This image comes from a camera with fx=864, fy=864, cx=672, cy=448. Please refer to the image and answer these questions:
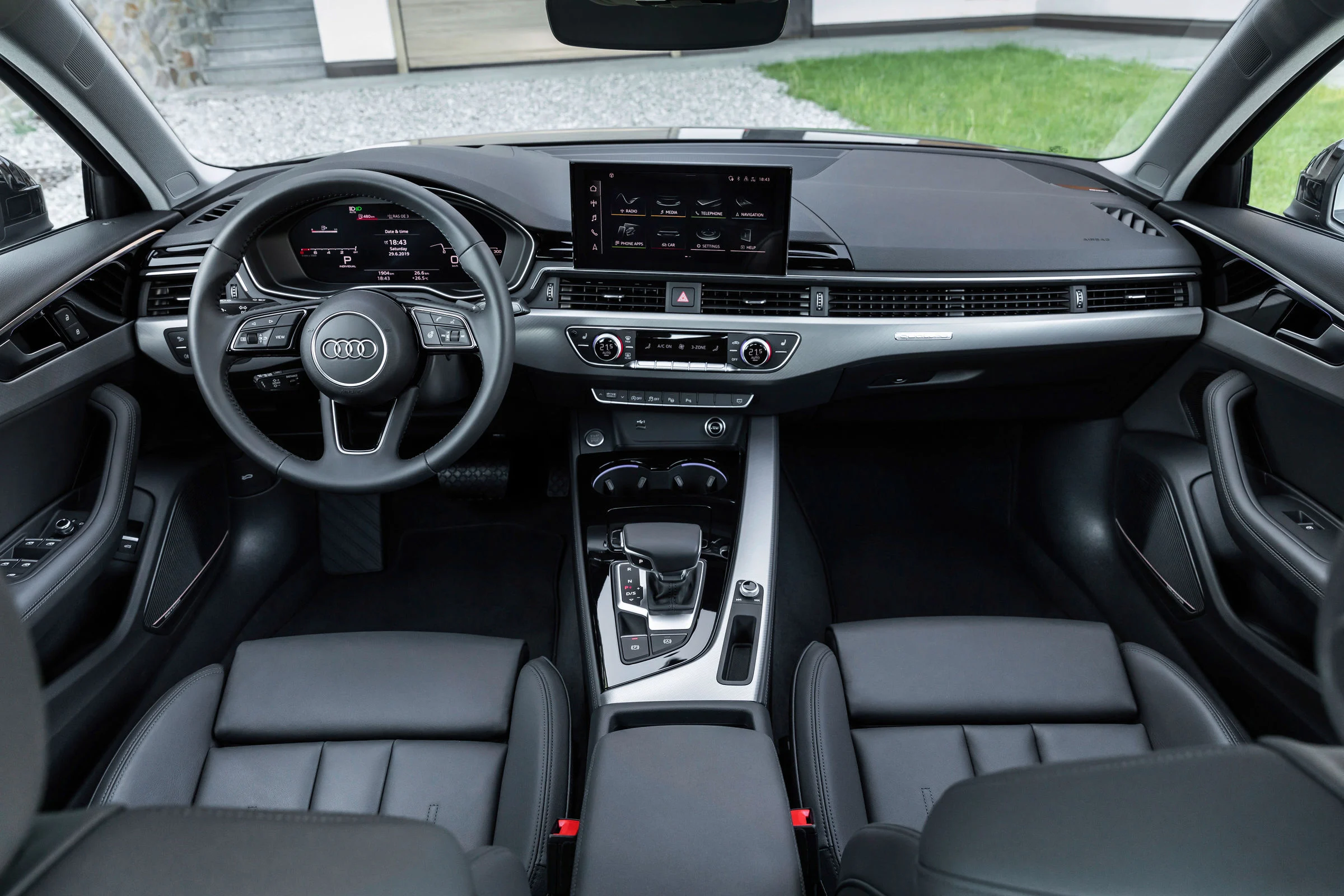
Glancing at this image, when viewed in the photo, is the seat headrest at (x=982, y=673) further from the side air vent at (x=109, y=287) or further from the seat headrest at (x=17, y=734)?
the side air vent at (x=109, y=287)

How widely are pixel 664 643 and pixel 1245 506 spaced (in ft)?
4.23

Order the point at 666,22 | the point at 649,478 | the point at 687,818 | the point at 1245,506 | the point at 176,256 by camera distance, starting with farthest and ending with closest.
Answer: the point at 649,478 → the point at 176,256 → the point at 1245,506 → the point at 666,22 → the point at 687,818

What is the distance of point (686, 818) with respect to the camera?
136 cm

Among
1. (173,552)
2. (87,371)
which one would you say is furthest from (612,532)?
(87,371)

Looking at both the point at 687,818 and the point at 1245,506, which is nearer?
the point at 687,818

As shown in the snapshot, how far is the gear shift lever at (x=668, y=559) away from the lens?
1935 millimetres

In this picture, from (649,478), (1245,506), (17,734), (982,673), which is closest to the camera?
(17,734)

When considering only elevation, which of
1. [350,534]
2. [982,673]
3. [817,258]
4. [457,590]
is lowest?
[457,590]

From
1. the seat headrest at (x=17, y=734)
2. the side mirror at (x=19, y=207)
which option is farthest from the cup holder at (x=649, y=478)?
the seat headrest at (x=17, y=734)

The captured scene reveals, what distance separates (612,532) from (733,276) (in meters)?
0.69

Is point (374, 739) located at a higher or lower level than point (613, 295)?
lower

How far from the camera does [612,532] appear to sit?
7.03ft

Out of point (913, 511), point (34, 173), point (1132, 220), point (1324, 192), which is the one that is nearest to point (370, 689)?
point (34, 173)

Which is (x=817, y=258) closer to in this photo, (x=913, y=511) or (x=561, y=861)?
(x=913, y=511)
